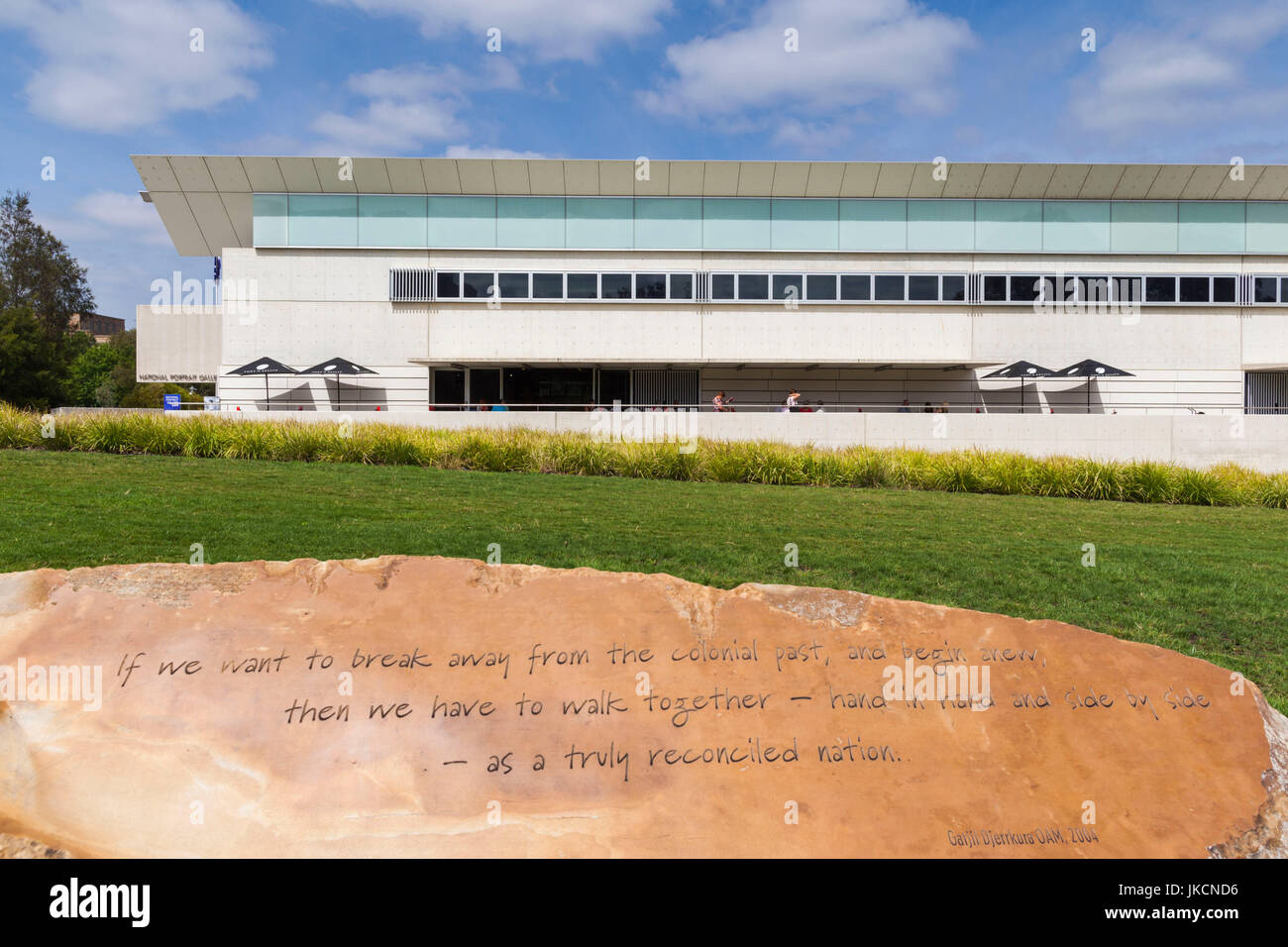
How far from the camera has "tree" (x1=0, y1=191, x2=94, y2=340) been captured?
5919 cm

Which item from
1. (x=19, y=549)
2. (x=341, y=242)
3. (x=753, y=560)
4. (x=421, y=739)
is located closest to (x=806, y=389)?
(x=341, y=242)

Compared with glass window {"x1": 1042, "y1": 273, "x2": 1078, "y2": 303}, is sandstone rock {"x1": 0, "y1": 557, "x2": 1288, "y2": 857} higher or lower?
lower

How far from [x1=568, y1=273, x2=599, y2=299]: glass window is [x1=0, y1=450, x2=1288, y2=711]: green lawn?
15.6 meters

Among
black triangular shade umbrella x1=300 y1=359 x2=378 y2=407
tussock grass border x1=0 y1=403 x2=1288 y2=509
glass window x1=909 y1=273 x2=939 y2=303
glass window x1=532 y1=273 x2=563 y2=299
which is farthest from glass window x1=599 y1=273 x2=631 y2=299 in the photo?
tussock grass border x1=0 y1=403 x2=1288 y2=509

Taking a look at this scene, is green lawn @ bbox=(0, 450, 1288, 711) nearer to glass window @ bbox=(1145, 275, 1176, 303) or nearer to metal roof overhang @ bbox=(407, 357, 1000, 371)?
metal roof overhang @ bbox=(407, 357, 1000, 371)

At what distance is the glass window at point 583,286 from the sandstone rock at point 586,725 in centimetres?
2503

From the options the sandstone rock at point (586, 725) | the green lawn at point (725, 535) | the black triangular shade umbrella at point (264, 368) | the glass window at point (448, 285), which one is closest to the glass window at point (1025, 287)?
the green lawn at point (725, 535)

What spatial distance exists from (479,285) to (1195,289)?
25585mm

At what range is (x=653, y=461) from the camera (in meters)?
16.2

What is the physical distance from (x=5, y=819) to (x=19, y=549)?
18.8 ft

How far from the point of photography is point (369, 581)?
4.26 metres

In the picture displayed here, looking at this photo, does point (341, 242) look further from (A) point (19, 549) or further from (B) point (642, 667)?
(B) point (642, 667)

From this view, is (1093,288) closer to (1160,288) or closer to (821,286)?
(1160,288)

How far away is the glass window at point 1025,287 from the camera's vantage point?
93.8 ft
